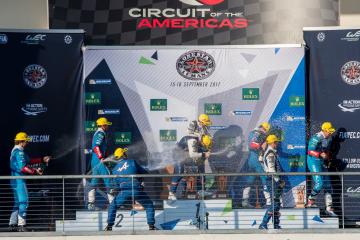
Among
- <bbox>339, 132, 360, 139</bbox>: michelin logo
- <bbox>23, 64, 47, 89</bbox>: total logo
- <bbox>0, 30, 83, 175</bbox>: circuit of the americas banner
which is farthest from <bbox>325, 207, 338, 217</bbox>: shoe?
<bbox>23, 64, 47, 89</bbox>: total logo

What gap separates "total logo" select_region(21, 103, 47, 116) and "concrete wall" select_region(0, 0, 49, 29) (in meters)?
1.08

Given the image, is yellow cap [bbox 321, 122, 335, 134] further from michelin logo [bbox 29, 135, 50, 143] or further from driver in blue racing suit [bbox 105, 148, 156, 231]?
michelin logo [bbox 29, 135, 50, 143]

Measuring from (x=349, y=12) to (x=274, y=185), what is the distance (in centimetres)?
268

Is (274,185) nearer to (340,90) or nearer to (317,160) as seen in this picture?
(317,160)

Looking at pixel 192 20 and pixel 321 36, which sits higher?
pixel 192 20

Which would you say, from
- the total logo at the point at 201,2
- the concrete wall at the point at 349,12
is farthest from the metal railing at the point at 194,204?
the total logo at the point at 201,2

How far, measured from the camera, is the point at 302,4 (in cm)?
1014

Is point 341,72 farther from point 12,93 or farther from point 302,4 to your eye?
point 12,93

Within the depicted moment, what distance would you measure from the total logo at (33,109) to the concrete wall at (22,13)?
3.55 ft

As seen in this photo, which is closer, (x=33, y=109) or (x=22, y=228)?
(x=22, y=228)

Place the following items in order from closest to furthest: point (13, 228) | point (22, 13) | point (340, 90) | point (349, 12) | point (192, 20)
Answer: point (13, 228)
point (340, 90)
point (192, 20)
point (22, 13)
point (349, 12)

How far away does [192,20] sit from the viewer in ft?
33.4

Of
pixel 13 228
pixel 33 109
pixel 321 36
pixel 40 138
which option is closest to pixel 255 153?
pixel 321 36

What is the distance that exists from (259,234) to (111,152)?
234 cm
